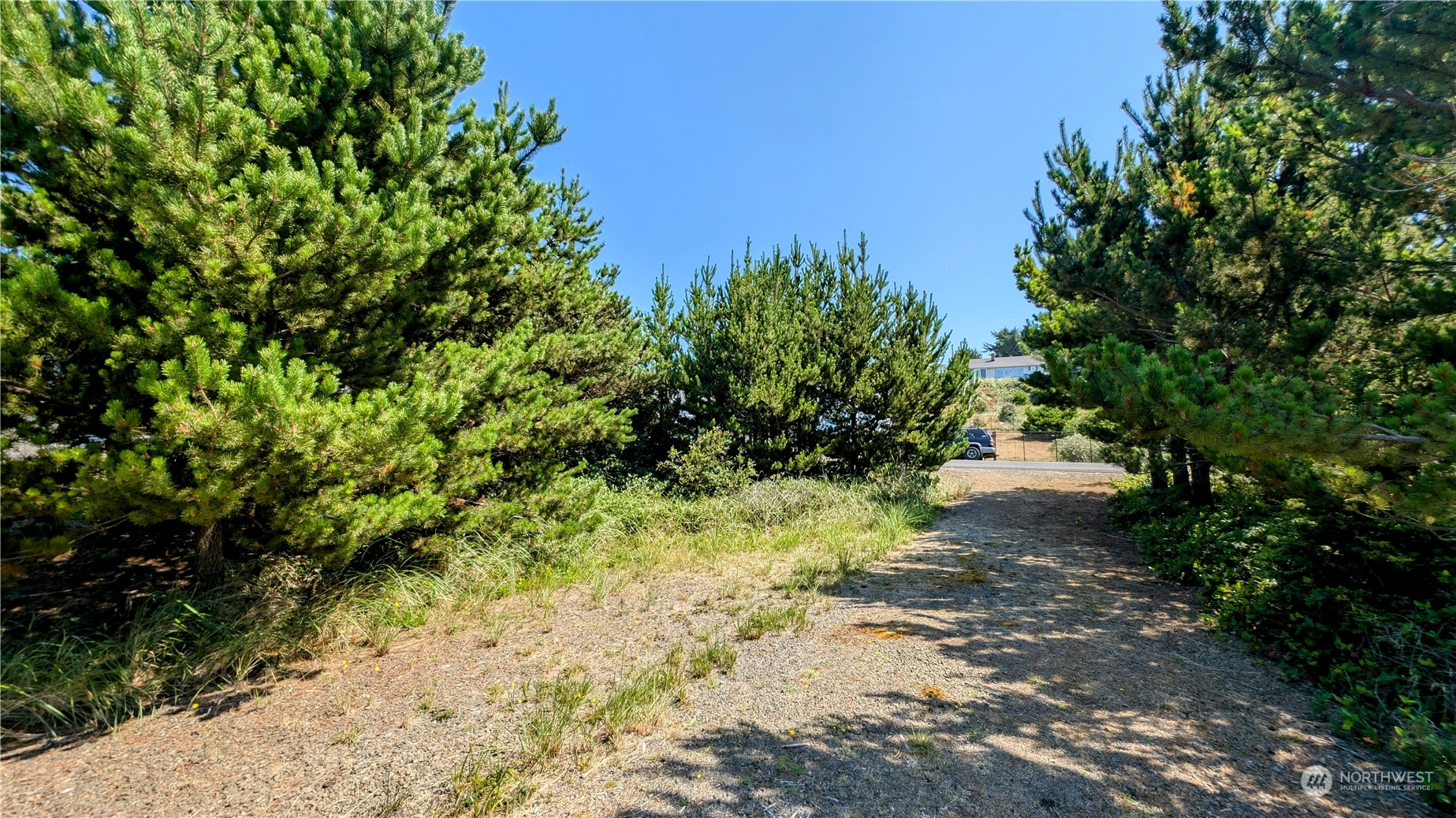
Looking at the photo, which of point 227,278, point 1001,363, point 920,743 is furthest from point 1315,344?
point 1001,363

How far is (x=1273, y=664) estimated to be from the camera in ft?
12.2

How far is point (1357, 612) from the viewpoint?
3.51 meters

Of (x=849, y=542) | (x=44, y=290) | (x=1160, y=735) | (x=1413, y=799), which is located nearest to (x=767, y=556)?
(x=849, y=542)

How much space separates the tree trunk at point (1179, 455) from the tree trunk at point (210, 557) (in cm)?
1051

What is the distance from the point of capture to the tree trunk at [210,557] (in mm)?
4109

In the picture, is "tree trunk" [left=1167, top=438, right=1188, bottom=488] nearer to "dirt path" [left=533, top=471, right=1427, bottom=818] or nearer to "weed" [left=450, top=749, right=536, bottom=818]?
"dirt path" [left=533, top=471, right=1427, bottom=818]

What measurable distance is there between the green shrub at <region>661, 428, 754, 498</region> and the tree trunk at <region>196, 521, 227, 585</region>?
229 inches

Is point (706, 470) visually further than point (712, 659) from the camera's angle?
Yes

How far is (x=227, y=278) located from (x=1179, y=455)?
11.1 m

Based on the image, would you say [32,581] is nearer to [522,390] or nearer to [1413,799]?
[522,390]

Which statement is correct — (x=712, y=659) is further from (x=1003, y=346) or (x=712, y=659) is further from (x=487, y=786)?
(x=1003, y=346)

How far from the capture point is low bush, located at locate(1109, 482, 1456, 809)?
282 cm

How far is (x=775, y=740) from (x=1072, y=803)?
4.68ft

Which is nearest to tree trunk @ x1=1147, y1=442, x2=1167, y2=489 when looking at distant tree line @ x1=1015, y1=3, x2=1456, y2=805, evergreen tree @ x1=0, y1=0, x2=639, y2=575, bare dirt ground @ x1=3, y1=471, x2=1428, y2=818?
distant tree line @ x1=1015, y1=3, x2=1456, y2=805
